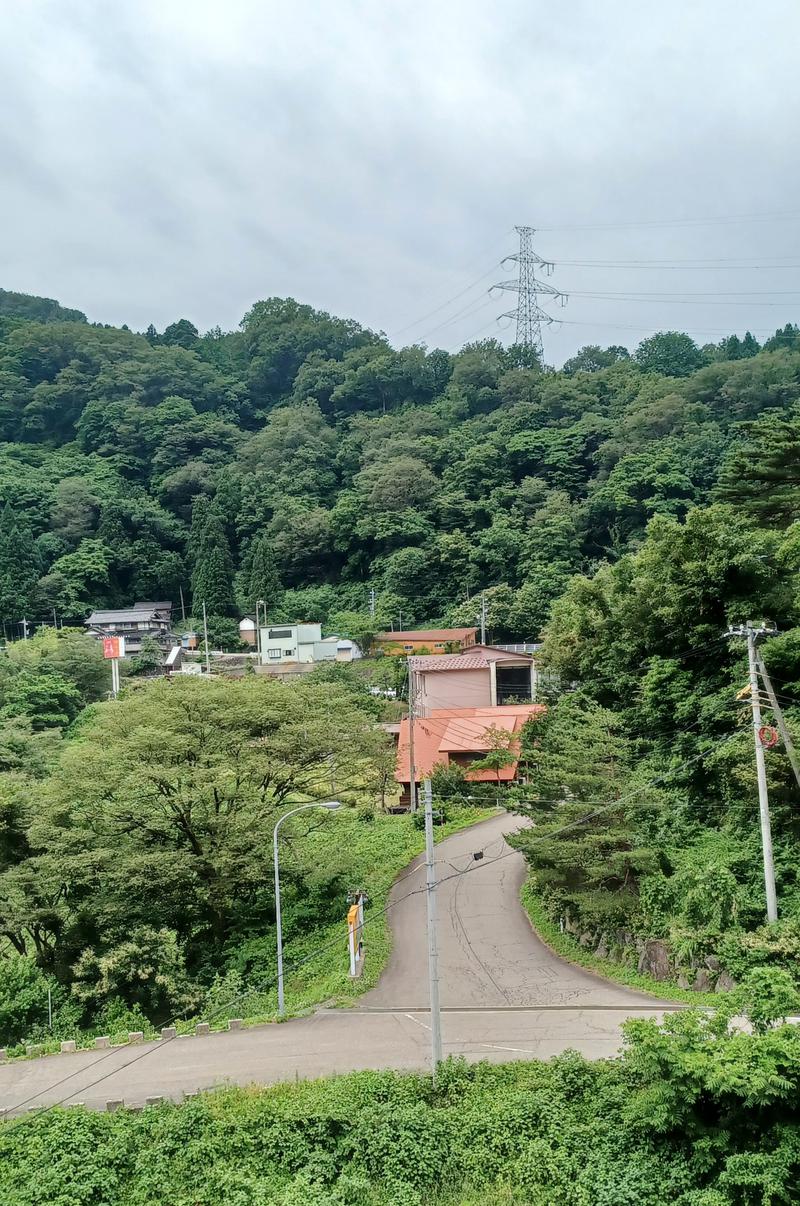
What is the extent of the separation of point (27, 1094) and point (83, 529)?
54.4 m

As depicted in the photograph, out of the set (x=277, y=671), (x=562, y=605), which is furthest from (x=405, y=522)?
(x=562, y=605)

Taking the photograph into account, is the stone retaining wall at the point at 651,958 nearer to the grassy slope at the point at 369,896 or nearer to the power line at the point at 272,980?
the power line at the point at 272,980

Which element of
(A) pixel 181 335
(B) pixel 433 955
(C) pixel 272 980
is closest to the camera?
(B) pixel 433 955

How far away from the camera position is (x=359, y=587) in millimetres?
58625

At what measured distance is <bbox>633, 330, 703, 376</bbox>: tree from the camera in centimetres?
7862

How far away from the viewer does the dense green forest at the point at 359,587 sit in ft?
55.7

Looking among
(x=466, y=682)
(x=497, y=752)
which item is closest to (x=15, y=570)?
(x=466, y=682)

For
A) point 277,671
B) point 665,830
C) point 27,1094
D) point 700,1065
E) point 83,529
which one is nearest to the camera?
point 700,1065

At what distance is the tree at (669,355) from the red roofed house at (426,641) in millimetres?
39946

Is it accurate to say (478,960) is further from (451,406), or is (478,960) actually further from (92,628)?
(451,406)

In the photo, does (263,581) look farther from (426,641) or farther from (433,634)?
(433,634)

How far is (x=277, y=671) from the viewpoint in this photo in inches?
1880

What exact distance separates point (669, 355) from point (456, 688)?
189ft

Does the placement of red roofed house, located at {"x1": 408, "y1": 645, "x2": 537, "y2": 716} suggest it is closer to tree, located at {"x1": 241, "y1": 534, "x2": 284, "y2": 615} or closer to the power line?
the power line
